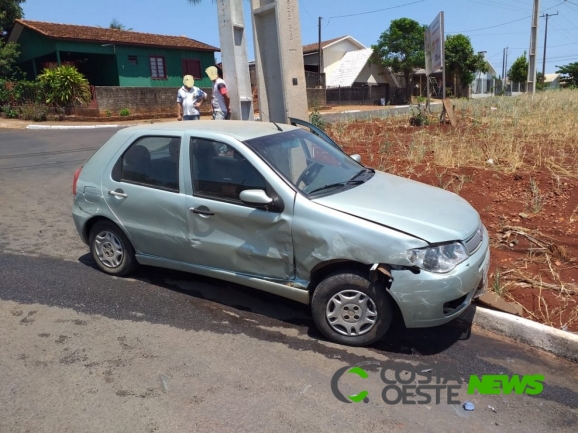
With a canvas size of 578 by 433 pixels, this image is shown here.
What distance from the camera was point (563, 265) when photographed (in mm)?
4883

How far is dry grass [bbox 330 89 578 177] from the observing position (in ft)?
26.8

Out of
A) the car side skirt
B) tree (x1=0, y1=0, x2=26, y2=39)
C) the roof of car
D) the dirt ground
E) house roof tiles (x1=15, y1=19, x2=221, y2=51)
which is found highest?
tree (x1=0, y1=0, x2=26, y2=39)

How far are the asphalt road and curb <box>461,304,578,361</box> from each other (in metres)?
0.07

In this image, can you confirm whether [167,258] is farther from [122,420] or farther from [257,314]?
[122,420]

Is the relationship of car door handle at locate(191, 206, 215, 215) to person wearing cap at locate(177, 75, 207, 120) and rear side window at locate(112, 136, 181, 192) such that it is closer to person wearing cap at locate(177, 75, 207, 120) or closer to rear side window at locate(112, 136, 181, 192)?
rear side window at locate(112, 136, 181, 192)

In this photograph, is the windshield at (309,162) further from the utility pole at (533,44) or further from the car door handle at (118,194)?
the utility pole at (533,44)

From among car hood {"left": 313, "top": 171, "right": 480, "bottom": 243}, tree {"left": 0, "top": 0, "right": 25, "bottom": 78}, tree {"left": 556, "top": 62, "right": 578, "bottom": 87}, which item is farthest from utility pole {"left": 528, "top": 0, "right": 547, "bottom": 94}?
tree {"left": 556, "top": 62, "right": 578, "bottom": 87}

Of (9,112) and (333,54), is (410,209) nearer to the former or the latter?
(9,112)

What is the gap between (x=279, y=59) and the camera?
31.0 ft

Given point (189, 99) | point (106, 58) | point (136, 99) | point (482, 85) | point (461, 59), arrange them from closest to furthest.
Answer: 1. point (189, 99)
2. point (136, 99)
3. point (106, 58)
4. point (461, 59)
5. point (482, 85)

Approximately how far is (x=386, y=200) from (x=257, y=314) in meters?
1.48

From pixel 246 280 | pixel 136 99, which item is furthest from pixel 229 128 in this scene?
pixel 136 99

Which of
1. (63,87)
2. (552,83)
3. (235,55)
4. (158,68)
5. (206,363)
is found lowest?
(552,83)

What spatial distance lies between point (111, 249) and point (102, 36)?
28.4 meters
